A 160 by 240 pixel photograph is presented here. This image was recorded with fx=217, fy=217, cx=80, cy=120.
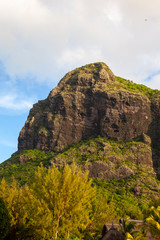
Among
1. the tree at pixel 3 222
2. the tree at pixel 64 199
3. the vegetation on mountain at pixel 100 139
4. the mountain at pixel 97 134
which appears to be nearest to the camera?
the tree at pixel 64 199

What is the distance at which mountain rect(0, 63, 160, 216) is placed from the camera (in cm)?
8844

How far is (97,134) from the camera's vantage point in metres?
113

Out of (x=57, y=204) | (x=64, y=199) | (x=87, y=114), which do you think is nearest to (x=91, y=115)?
(x=87, y=114)

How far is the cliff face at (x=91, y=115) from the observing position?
356 feet

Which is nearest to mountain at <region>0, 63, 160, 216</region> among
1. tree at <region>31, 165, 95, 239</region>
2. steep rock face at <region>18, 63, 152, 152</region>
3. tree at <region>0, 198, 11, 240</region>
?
steep rock face at <region>18, 63, 152, 152</region>

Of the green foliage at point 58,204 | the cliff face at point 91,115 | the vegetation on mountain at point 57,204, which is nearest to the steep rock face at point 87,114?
the cliff face at point 91,115

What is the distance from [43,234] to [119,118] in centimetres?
8959

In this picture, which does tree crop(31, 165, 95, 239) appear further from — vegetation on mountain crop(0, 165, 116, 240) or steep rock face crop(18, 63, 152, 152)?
steep rock face crop(18, 63, 152, 152)

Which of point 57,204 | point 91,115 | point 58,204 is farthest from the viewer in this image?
point 91,115

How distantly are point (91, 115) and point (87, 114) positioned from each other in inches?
95.9

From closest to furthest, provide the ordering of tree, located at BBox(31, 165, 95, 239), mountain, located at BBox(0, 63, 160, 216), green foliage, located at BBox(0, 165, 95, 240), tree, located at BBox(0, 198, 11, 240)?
1. green foliage, located at BBox(0, 165, 95, 240)
2. tree, located at BBox(31, 165, 95, 239)
3. tree, located at BBox(0, 198, 11, 240)
4. mountain, located at BBox(0, 63, 160, 216)

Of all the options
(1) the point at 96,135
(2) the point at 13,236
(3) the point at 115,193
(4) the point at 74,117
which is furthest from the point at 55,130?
(2) the point at 13,236

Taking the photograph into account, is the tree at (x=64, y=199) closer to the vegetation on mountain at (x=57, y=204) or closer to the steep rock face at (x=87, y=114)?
the vegetation on mountain at (x=57, y=204)

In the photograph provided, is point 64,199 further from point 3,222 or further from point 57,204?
point 3,222
